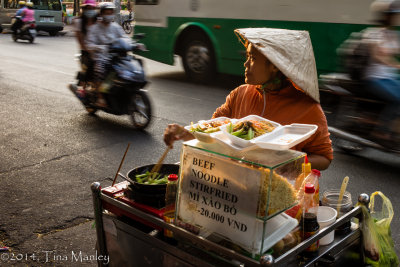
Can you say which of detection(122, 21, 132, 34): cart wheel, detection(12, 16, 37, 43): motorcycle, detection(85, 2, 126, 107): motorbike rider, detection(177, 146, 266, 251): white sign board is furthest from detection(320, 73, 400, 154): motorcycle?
detection(122, 21, 132, 34): cart wheel

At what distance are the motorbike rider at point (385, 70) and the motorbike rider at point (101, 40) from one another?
362 centimetres

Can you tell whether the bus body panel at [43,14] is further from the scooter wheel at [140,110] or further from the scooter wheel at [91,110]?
the scooter wheel at [140,110]

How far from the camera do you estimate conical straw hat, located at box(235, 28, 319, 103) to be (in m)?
2.11

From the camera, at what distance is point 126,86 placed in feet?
20.9

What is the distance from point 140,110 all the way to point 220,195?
492cm

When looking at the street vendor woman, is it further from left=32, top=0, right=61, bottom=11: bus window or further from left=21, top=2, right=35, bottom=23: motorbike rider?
left=32, top=0, right=61, bottom=11: bus window

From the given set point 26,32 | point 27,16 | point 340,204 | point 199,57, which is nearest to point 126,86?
point 199,57

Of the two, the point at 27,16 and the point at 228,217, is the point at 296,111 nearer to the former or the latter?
the point at 228,217

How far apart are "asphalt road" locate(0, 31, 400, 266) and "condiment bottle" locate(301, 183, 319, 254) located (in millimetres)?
1945

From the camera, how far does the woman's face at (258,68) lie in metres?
2.28

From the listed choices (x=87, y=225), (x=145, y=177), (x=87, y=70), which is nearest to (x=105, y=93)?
(x=87, y=70)

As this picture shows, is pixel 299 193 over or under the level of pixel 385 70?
under

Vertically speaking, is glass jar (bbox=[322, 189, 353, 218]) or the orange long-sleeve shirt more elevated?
the orange long-sleeve shirt
